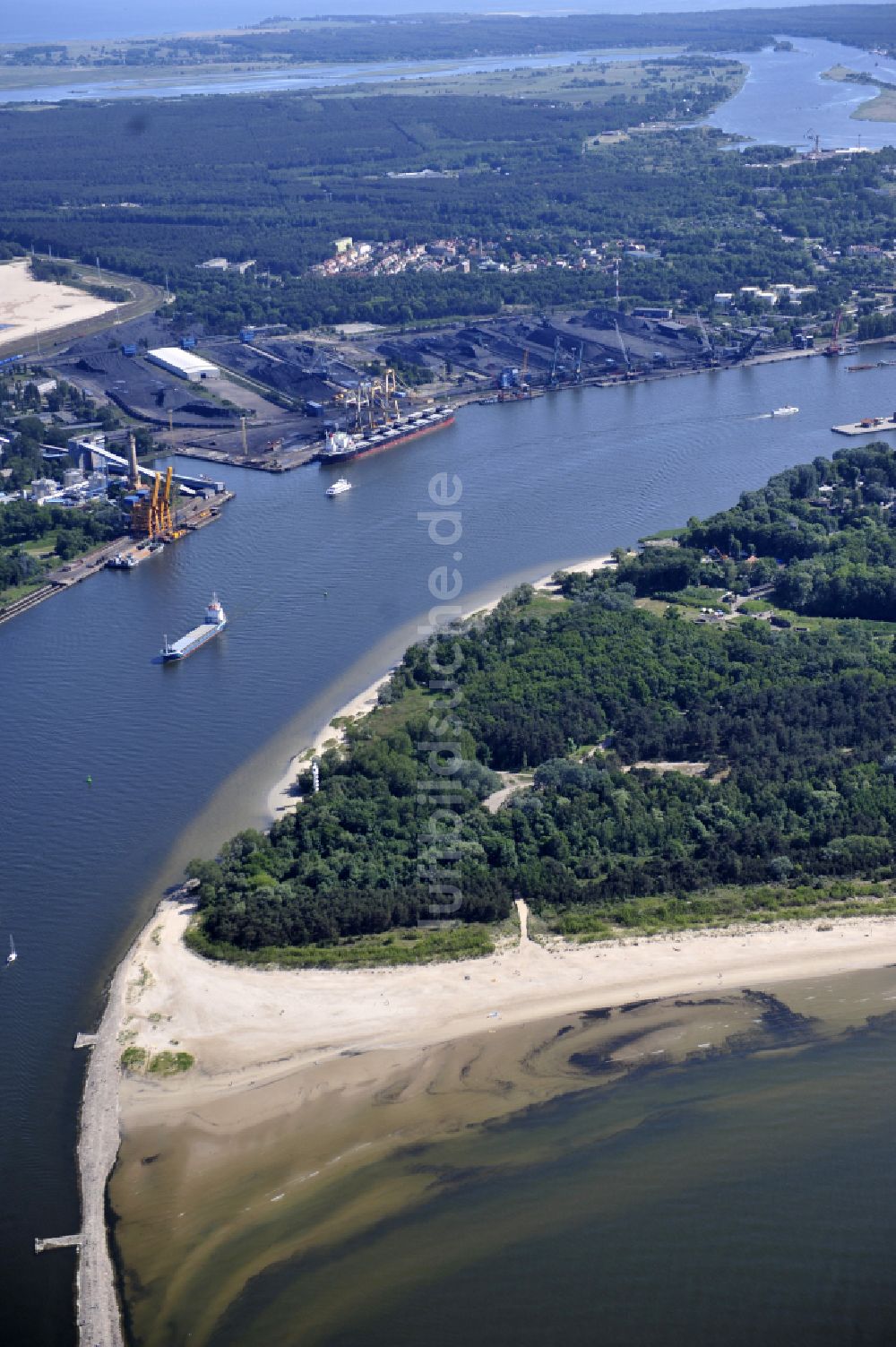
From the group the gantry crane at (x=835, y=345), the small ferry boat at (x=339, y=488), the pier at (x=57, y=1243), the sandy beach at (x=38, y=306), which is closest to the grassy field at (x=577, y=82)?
the sandy beach at (x=38, y=306)

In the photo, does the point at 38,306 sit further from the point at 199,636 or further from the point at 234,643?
the point at 234,643

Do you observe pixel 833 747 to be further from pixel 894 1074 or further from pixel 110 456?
pixel 110 456

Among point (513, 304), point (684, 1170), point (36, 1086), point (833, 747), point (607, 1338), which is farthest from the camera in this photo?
point (513, 304)

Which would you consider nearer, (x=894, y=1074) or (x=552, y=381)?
(x=894, y=1074)

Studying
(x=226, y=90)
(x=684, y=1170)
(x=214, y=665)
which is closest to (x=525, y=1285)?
(x=684, y=1170)

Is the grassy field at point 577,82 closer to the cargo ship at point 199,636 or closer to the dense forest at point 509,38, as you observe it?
the dense forest at point 509,38

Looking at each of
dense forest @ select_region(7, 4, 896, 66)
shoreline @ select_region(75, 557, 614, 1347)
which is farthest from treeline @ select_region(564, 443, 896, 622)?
dense forest @ select_region(7, 4, 896, 66)
